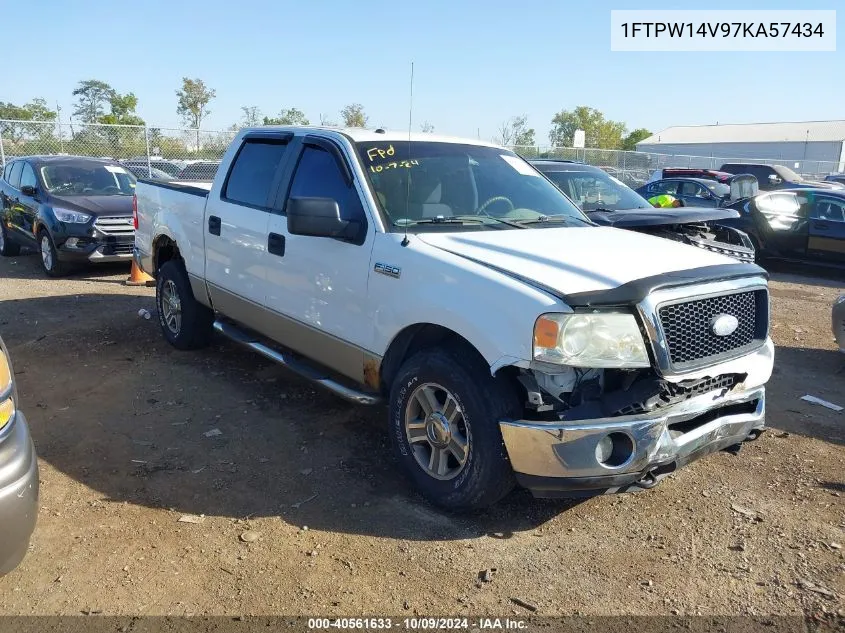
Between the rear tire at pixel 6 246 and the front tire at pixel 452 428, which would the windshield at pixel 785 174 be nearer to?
the rear tire at pixel 6 246

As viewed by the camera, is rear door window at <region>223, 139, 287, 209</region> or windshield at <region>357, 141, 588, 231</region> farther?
rear door window at <region>223, 139, 287, 209</region>

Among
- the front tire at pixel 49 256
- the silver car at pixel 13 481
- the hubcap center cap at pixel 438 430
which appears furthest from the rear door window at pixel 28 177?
the hubcap center cap at pixel 438 430

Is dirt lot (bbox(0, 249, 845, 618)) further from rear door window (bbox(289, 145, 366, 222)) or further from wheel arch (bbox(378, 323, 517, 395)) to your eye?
rear door window (bbox(289, 145, 366, 222))

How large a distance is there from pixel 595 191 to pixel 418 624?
6.99 m

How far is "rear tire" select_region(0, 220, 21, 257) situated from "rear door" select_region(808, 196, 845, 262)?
43.1 ft

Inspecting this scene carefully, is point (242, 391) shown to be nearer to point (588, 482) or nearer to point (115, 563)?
point (115, 563)

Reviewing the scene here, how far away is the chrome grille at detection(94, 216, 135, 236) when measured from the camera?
983 centimetres

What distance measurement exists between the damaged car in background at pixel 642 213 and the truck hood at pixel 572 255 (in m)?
2.45

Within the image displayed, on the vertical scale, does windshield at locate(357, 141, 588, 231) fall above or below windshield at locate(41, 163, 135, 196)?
below

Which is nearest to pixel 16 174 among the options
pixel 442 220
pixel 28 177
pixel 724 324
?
pixel 28 177

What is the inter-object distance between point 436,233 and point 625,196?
5665 mm

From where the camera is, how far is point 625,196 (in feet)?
29.1

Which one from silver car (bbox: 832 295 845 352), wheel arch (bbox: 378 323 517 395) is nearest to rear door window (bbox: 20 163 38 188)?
wheel arch (bbox: 378 323 517 395)

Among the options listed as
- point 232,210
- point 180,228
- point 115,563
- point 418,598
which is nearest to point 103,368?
point 180,228
